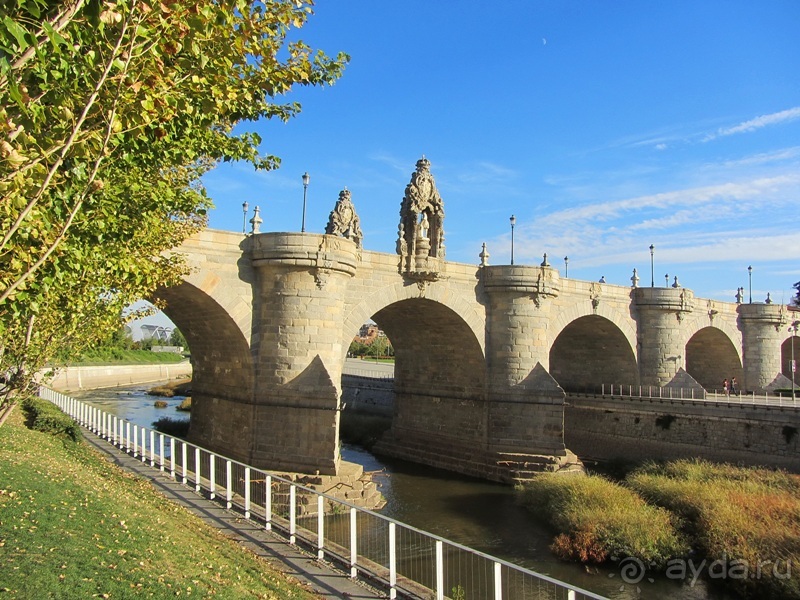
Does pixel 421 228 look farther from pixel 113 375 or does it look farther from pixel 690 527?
pixel 113 375

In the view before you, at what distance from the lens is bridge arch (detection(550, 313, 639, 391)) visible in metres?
33.7

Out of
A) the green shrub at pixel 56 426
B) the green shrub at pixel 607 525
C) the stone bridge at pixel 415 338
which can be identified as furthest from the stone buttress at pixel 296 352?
the green shrub at pixel 607 525

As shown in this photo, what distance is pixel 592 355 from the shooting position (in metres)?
35.6

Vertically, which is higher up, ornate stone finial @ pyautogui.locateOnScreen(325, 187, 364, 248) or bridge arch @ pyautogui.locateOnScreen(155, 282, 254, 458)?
ornate stone finial @ pyautogui.locateOnScreen(325, 187, 364, 248)

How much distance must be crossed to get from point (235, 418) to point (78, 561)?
47.5ft

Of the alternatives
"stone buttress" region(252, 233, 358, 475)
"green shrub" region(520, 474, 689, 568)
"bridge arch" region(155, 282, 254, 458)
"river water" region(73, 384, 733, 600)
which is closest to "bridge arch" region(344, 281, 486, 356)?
"stone buttress" region(252, 233, 358, 475)

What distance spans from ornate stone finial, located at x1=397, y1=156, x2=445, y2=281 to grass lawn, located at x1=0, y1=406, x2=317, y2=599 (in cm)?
1418

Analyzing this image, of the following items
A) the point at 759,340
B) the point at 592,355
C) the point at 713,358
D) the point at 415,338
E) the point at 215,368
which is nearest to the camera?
the point at 215,368

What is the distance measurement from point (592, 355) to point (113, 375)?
49.6m

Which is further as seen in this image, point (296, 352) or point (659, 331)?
point (659, 331)

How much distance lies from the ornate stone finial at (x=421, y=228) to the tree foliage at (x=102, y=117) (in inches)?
564

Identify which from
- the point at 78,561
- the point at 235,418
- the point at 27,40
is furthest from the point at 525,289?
the point at 27,40

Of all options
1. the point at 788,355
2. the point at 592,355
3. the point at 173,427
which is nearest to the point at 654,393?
the point at 592,355

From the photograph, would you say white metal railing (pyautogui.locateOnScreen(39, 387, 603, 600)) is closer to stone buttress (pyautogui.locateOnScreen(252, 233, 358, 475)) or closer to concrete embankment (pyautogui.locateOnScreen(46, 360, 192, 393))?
stone buttress (pyautogui.locateOnScreen(252, 233, 358, 475))
